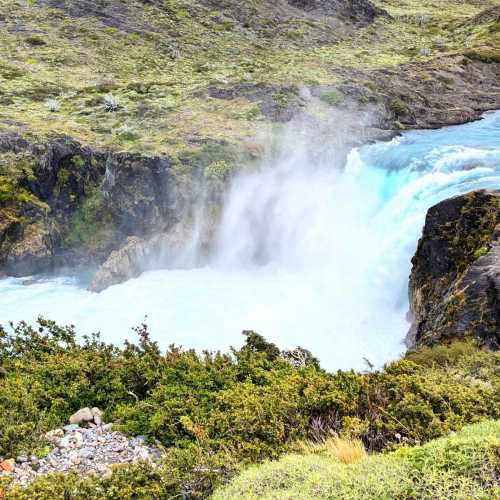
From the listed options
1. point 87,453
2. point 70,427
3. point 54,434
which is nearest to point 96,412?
point 70,427

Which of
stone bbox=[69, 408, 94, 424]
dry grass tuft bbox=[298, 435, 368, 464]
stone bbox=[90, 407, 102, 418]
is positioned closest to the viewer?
dry grass tuft bbox=[298, 435, 368, 464]

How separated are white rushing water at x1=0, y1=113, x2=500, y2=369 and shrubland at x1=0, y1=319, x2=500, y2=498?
24.3 feet

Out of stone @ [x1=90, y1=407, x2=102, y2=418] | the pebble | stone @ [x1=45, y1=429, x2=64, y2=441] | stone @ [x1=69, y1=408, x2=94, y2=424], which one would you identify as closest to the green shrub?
stone @ [x1=90, y1=407, x2=102, y2=418]

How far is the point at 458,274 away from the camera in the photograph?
14523mm

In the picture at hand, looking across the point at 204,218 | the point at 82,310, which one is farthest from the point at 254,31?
the point at 82,310

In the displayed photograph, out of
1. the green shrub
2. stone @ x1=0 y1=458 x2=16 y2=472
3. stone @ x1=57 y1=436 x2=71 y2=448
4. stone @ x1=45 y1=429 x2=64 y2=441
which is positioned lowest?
stone @ x1=45 y1=429 x2=64 y2=441

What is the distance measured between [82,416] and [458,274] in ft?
37.2

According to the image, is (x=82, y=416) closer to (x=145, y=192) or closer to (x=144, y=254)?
(x=144, y=254)

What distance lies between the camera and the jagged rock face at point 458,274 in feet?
38.3

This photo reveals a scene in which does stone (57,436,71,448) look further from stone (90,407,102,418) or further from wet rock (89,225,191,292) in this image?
wet rock (89,225,191,292)

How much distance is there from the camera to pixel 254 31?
5484 centimetres

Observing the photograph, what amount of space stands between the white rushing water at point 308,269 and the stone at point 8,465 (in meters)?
11.4

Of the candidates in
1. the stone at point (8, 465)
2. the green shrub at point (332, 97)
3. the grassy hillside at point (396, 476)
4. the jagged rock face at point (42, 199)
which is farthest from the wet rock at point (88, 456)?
the green shrub at point (332, 97)

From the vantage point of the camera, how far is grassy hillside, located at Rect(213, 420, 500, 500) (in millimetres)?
4965
